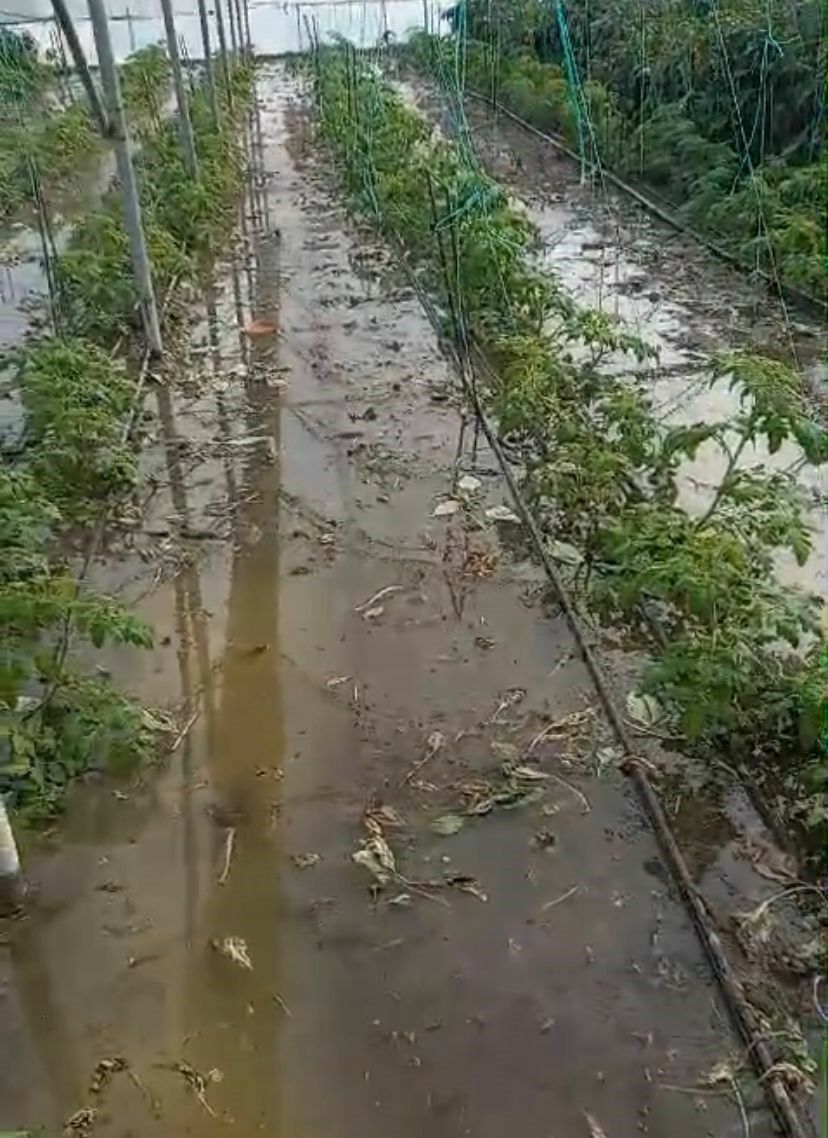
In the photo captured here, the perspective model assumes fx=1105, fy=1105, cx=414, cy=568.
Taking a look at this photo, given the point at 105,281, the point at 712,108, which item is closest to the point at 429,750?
the point at 105,281

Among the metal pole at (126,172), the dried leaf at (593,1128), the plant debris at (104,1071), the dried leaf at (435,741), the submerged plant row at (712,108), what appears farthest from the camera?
the submerged plant row at (712,108)

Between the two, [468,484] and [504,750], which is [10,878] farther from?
[468,484]

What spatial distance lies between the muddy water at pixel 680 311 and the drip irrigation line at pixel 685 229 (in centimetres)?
6

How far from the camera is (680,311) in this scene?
6.58 m

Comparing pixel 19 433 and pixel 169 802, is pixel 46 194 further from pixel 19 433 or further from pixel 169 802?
pixel 169 802

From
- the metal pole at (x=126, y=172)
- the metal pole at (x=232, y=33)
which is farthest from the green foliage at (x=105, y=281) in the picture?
the metal pole at (x=232, y=33)

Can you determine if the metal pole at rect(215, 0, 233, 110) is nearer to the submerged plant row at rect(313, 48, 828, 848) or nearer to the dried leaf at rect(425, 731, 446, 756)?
the submerged plant row at rect(313, 48, 828, 848)

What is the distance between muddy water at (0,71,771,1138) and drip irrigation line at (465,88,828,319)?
2.92 meters

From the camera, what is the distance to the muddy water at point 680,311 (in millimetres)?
4672

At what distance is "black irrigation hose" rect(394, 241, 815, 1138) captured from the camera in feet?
7.29

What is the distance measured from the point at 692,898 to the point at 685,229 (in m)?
6.32

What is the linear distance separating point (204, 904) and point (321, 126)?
10.5 meters

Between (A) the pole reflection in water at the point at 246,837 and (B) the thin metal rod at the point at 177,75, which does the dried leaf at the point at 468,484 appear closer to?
(A) the pole reflection in water at the point at 246,837

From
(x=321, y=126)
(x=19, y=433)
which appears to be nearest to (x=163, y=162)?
(x=321, y=126)
